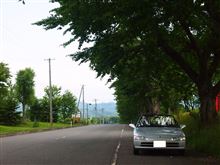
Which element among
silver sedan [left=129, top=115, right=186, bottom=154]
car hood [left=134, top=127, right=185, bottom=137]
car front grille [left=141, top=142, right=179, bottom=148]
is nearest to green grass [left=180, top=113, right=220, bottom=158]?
silver sedan [left=129, top=115, right=186, bottom=154]

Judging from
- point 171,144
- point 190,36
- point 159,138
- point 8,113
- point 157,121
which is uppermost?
point 190,36

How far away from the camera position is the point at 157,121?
68.6 ft

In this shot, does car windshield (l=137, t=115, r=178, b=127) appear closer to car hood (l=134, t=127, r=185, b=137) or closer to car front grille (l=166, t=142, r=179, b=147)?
car hood (l=134, t=127, r=185, b=137)

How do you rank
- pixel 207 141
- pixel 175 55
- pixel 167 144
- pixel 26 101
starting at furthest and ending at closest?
pixel 26 101, pixel 175 55, pixel 207 141, pixel 167 144

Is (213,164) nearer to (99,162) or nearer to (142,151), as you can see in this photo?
(99,162)

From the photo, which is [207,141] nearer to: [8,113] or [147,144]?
[147,144]

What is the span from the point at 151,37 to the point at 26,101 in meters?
76.9

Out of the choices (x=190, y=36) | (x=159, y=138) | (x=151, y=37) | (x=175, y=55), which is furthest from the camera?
(x=175, y=55)

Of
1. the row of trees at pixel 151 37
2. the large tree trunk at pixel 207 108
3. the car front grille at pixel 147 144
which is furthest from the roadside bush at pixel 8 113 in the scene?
the car front grille at pixel 147 144

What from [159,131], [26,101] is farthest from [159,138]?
[26,101]

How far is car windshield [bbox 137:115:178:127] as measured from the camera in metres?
20.5

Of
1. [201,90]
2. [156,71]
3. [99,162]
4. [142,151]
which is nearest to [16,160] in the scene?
[99,162]

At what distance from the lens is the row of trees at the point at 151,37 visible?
18000mm

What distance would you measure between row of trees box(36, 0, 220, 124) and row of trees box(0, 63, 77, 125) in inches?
1357
